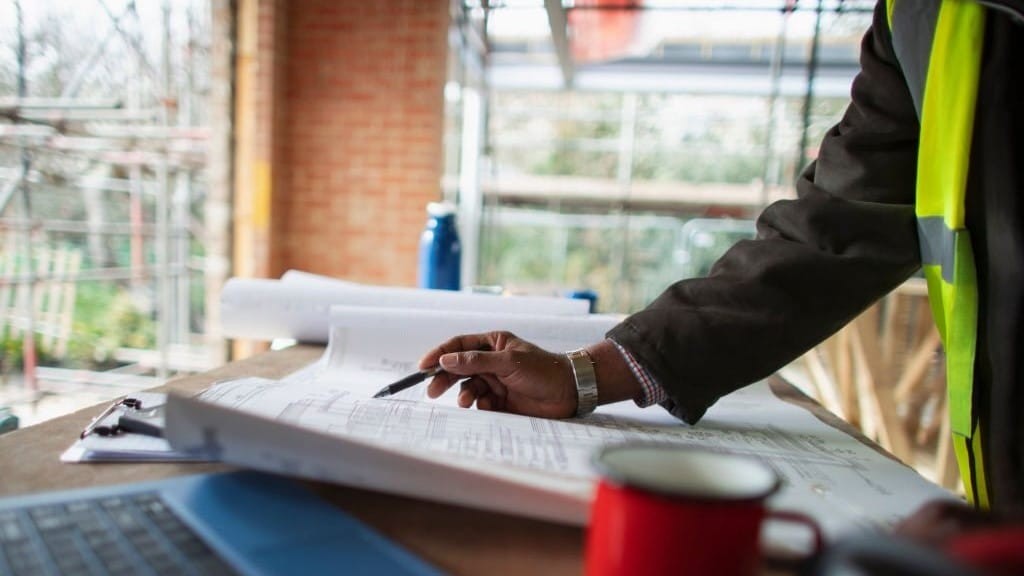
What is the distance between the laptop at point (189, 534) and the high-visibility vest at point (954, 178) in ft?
2.09

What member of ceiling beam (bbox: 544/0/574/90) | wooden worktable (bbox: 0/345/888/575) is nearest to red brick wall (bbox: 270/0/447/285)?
ceiling beam (bbox: 544/0/574/90)

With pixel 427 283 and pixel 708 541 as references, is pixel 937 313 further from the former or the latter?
pixel 427 283

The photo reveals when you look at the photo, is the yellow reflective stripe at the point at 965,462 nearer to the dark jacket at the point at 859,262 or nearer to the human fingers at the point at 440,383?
the dark jacket at the point at 859,262

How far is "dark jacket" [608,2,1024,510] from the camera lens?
0.67 meters

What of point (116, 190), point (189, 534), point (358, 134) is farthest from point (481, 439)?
point (116, 190)

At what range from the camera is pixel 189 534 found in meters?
0.41

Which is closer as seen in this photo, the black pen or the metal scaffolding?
the black pen

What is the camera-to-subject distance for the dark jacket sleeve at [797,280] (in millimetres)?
752

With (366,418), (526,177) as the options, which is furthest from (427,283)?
(526,177)

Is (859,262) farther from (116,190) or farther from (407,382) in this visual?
(116,190)

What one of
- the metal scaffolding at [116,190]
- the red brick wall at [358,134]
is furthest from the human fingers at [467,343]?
the red brick wall at [358,134]

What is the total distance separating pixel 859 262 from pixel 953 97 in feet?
0.67

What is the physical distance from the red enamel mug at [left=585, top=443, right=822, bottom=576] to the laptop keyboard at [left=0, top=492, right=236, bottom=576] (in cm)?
22

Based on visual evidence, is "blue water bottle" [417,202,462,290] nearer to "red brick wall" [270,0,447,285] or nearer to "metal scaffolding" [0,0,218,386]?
"metal scaffolding" [0,0,218,386]
